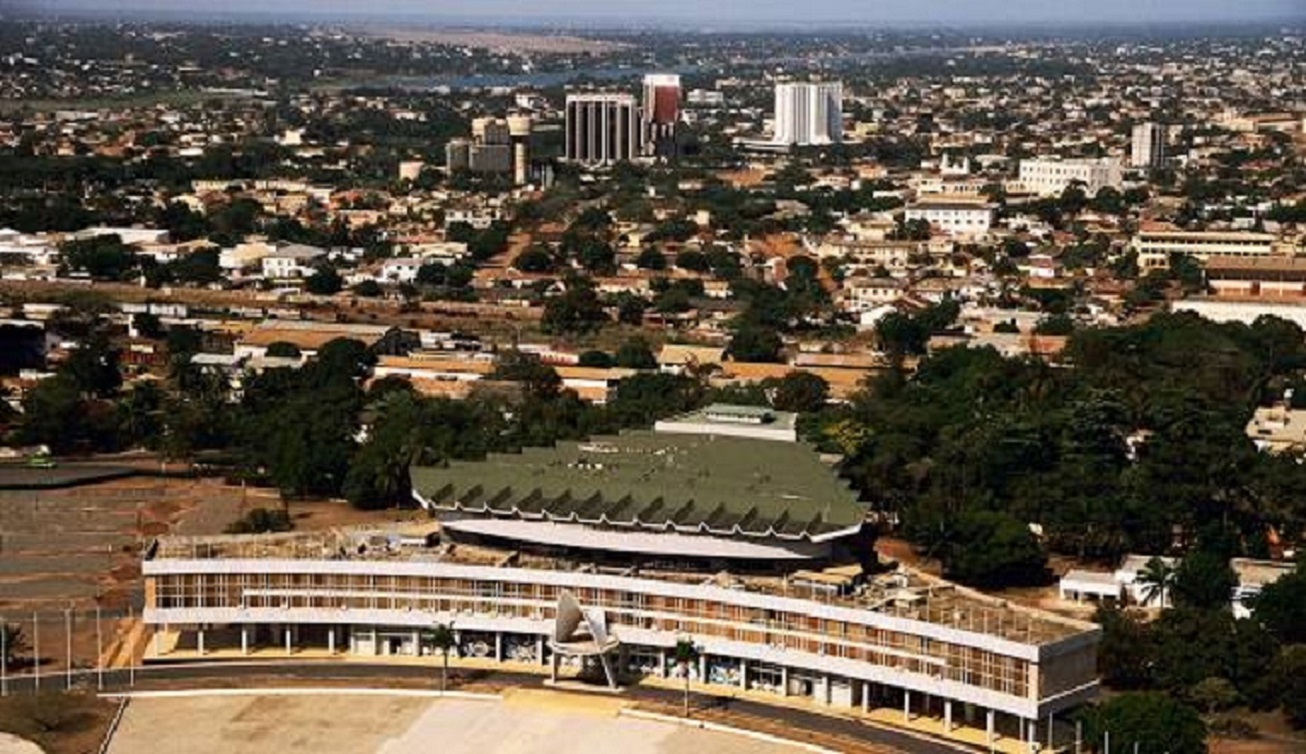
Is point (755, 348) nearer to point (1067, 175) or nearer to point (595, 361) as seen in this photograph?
point (595, 361)

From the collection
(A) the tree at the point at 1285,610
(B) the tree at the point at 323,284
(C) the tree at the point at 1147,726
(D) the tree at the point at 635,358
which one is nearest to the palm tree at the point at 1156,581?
(A) the tree at the point at 1285,610

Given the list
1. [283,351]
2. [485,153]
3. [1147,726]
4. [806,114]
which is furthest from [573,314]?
[806,114]

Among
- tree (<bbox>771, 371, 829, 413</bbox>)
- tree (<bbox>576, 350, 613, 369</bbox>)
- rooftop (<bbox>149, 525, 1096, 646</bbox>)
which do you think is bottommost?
tree (<bbox>576, 350, 613, 369</bbox>)

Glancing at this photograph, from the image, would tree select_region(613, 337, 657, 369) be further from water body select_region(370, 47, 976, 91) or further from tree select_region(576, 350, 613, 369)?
water body select_region(370, 47, 976, 91)

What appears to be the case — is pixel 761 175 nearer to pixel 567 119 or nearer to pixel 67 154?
pixel 567 119

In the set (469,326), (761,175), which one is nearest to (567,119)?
(761,175)

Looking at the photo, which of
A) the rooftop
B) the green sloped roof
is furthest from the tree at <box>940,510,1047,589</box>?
the rooftop
